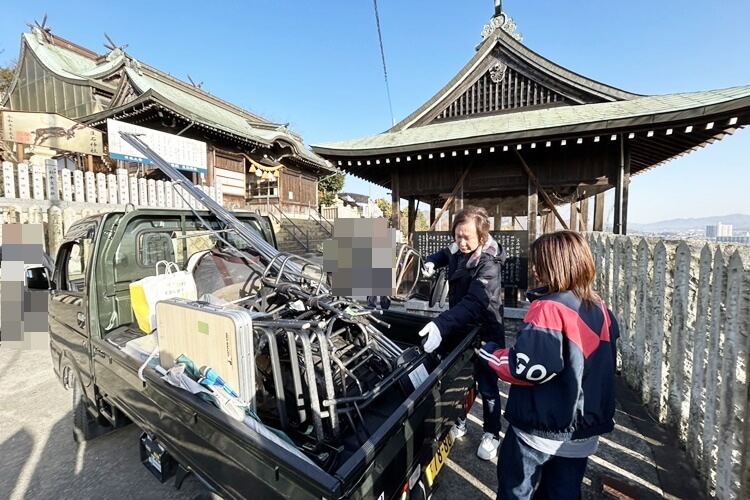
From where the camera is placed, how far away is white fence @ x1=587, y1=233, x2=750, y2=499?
197 centimetres

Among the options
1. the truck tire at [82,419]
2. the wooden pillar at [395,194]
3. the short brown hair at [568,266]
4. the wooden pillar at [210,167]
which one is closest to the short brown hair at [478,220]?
the short brown hair at [568,266]

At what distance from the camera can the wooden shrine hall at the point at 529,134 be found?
5.50m

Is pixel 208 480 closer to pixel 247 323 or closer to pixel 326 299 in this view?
pixel 247 323

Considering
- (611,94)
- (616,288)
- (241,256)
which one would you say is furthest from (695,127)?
(241,256)

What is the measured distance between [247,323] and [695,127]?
7.20m

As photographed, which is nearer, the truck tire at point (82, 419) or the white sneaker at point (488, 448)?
the white sneaker at point (488, 448)

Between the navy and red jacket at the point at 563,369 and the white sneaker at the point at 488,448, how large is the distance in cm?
128

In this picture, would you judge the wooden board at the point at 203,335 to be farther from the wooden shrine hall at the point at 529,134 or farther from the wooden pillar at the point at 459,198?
the wooden pillar at the point at 459,198

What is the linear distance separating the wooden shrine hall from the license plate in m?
5.51

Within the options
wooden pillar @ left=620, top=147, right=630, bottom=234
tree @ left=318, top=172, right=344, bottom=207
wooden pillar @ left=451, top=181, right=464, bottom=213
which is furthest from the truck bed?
tree @ left=318, top=172, right=344, bottom=207

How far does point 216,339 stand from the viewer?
161 cm

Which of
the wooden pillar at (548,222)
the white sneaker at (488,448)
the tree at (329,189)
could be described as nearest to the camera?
the white sneaker at (488,448)

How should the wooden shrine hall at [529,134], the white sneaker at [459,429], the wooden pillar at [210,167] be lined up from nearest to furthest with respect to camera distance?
the white sneaker at [459,429]
the wooden shrine hall at [529,134]
the wooden pillar at [210,167]

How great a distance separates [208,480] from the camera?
1.61 metres
